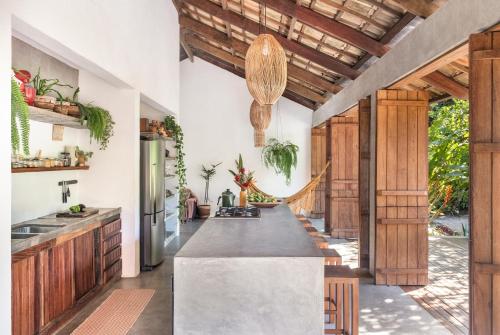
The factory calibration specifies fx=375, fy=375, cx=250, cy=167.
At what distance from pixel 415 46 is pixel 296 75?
3.54 meters

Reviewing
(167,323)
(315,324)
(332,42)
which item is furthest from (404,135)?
(167,323)

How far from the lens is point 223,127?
9219mm

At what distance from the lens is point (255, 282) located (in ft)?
6.73

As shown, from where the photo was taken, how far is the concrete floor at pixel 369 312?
121 inches

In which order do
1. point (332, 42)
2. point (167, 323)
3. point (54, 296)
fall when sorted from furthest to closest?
point (332, 42)
point (167, 323)
point (54, 296)

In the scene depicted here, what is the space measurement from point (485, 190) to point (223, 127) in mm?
7278

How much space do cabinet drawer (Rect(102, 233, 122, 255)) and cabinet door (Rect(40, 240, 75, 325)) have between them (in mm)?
626

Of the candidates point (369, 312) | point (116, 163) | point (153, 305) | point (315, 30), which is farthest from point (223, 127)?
point (369, 312)

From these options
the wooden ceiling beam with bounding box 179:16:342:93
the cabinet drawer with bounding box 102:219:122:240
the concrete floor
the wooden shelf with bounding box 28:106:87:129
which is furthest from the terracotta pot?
the wooden shelf with bounding box 28:106:87:129

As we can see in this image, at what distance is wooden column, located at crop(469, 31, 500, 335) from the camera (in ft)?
7.63

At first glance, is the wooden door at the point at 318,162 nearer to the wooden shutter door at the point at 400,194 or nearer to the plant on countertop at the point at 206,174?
the plant on countertop at the point at 206,174

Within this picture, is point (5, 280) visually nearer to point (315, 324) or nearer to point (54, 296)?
point (54, 296)

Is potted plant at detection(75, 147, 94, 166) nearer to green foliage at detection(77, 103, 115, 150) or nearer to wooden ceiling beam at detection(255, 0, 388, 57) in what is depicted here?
green foliage at detection(77, 103, 115, 150)

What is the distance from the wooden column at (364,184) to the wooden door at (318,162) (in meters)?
4.26
